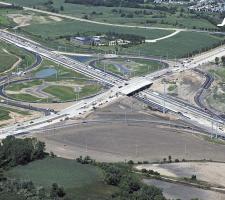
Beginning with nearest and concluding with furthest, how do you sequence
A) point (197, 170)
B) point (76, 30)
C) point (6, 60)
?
1. point (197, 170)
2. point (6, 60)
3. point (76, 30)

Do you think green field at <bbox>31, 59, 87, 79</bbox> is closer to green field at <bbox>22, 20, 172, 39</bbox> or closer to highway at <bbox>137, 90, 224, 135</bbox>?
highway at <bbox>137, 90, 224, 135</bbox>

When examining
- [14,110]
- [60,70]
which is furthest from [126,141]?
[60,70]

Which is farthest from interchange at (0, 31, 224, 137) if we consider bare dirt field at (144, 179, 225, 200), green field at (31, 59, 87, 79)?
bare dirt field at (144, 179, 225, 200)

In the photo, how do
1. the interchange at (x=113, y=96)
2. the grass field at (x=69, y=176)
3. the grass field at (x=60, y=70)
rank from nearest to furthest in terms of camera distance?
the grass field at (x=69, y=176)
the interchange at (x=113, y=96)
the grass field at (x=60, y=70)

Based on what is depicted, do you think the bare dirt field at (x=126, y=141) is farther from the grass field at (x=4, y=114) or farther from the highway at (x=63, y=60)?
the highway at (x=63, y=60)

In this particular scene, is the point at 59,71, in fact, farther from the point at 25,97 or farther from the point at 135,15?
the point at 135,15

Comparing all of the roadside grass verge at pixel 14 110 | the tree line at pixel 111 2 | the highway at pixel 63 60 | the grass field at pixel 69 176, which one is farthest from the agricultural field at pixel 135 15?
the grass field at pixel 69 176
